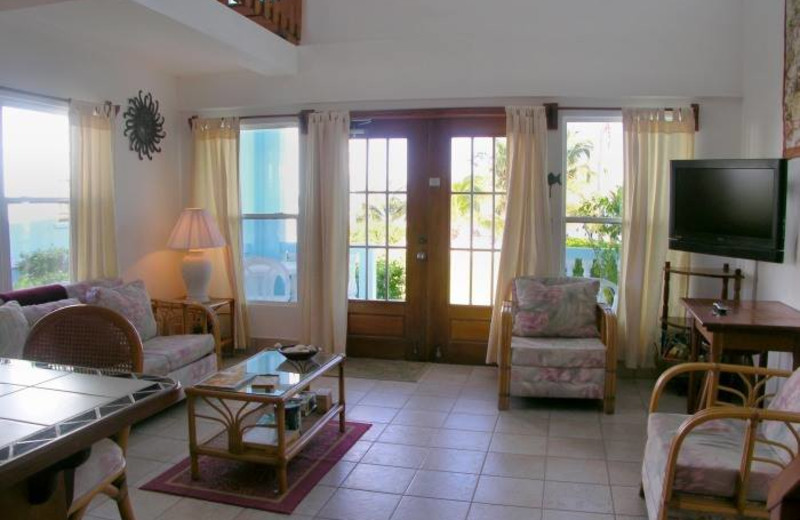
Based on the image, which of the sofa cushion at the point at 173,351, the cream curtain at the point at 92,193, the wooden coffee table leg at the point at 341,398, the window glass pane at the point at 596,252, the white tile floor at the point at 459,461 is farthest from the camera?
the window glass pane at the point at 596,252

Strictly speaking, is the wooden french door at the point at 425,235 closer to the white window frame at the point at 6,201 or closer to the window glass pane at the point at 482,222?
the window glass pane at the point at 482,222

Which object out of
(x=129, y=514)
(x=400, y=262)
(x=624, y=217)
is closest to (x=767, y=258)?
(x=624, y=217)

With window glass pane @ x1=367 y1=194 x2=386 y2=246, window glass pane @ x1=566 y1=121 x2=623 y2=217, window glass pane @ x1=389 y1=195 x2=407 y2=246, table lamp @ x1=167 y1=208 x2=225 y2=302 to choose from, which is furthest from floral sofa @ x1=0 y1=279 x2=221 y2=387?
window glass pane @ x1=566 y1=121 x2=623 y2=217

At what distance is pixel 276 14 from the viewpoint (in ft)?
16.3

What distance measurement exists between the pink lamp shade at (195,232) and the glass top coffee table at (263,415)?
1800 millimetres

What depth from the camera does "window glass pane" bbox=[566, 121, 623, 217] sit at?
4914mm

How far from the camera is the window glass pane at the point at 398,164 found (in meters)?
5.26

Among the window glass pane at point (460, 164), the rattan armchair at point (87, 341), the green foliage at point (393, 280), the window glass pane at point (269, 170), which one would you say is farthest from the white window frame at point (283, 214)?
the rattan armchair at point (87, 341)

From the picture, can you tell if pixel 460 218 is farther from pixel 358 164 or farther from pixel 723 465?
pixel 723 465

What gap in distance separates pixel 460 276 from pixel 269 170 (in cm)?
A: 186

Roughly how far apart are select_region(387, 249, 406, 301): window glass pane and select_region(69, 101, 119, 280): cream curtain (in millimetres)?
2077

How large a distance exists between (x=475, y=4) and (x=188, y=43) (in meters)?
2.12

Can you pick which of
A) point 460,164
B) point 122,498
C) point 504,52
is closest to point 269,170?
point 460,164

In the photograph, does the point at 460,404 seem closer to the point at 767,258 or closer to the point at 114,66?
the point at 767,258
